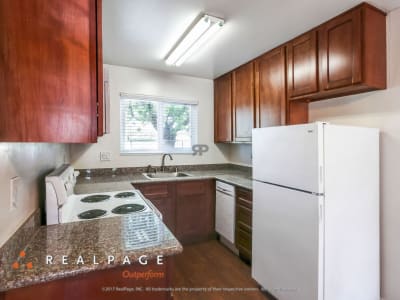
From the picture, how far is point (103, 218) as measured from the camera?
1354 mm

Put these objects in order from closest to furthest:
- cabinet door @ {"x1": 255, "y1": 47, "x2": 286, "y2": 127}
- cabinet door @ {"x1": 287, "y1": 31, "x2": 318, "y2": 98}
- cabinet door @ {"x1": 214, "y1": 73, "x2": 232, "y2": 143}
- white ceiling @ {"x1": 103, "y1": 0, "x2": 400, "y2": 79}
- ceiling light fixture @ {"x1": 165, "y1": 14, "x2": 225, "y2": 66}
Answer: white ceiling @ {"x1": 103, "y1": 0, "x2": 400, "y2": 79} < ceiling light fixture @ {"x1": 165, "y1": 14, "x2": 225, "y2": 66} < cabinet door @ {"x1": 287, "y1": 31, "x2": 318, "y2": 98} < cabinet door @ {"x1": 255, "y1": 47, "x2": 286, "y2": 127} < cabinet door @ {"x1": 214, "y1": 73, "x2": 232, "y2": 143}

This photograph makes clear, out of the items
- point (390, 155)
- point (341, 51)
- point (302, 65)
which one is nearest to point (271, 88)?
point (302, 65)

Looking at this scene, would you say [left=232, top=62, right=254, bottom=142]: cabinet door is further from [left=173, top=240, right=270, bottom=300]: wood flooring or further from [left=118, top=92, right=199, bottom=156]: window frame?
[left=173, top=240, right=270, bottom=300]: wood flooring

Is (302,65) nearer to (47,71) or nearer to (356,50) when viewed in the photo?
(356,50)

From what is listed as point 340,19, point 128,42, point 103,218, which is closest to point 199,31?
point 128,42

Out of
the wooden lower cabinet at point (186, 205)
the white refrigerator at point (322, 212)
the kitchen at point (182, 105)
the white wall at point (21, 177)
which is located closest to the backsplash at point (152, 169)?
the kitchen at point (182, 105)

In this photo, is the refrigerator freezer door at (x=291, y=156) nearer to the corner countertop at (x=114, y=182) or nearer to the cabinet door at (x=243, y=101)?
the corner countertop at (x=114, y=182)

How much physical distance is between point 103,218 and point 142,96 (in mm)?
2121

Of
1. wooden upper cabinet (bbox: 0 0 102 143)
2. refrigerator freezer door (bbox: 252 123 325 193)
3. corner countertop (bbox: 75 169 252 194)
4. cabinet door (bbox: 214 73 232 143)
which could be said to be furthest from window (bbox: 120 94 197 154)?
wooden upper cabinet (bbox: 0 0 102 143)

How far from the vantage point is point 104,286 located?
917 millimetres

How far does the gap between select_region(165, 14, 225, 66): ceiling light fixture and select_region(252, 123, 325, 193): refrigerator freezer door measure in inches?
37.8

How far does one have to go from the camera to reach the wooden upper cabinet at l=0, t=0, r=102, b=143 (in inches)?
29.7

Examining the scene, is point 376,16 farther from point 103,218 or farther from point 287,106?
point 103,218

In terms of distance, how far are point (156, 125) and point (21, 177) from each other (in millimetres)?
2263
